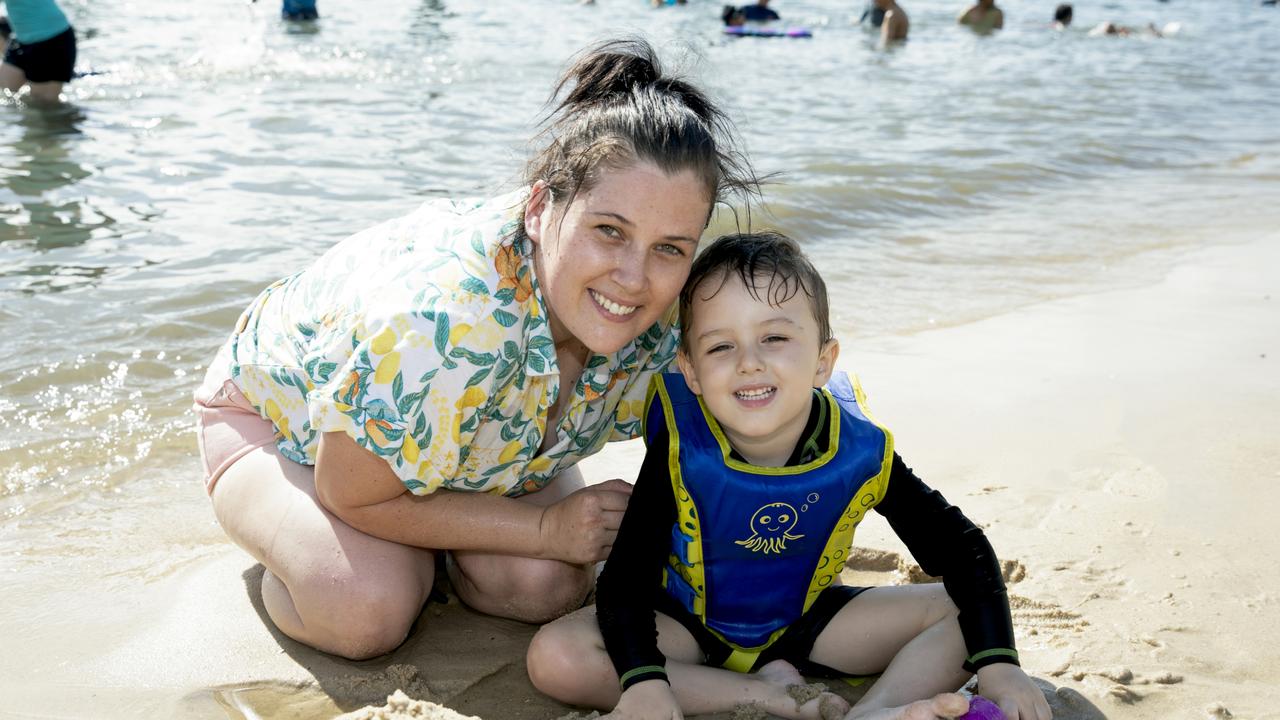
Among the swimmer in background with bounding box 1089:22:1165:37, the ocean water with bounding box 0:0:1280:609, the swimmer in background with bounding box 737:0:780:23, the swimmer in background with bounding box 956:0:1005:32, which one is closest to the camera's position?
the ocean water with bounding box 0:0:1280:609

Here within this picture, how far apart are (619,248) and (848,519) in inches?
29.1

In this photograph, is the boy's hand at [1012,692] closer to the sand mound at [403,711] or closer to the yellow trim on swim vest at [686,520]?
the yellow trim on swim vest at [686,520]

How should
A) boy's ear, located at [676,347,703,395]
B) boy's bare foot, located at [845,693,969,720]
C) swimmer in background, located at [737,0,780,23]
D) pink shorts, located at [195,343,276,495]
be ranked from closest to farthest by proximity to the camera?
boy's bare foot, located at [845,693,969,720]
boy's ear, located at [676,347,703,395]
pink shorts, located at [195,343,276,495]
swimmer in background, located at [737,0,780,23]

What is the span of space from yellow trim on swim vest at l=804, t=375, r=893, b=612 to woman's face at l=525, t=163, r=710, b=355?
0.46 m

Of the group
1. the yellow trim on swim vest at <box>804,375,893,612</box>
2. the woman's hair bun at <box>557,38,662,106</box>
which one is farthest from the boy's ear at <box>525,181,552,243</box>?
the yellow trim on swim vest at <box>804,375,893,612</box>

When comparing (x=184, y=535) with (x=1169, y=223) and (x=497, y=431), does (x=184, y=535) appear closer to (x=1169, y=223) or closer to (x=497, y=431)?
(x=497, y=431)

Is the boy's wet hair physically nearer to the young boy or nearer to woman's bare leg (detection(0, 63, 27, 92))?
the young boy

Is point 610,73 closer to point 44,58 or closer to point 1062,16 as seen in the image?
point 44,58

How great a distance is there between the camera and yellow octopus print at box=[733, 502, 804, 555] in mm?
2354

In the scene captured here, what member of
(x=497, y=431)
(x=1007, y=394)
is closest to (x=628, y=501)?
(x=497, y=431)

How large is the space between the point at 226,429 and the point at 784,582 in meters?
1.48

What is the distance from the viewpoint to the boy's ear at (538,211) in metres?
2.44

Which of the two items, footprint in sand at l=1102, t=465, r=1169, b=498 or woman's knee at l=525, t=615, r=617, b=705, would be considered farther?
footprint in sand at l=1102, t=465, r=1169, b=498

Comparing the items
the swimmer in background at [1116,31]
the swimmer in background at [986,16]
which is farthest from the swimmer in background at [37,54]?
the swimmer in background at [1116,31]
